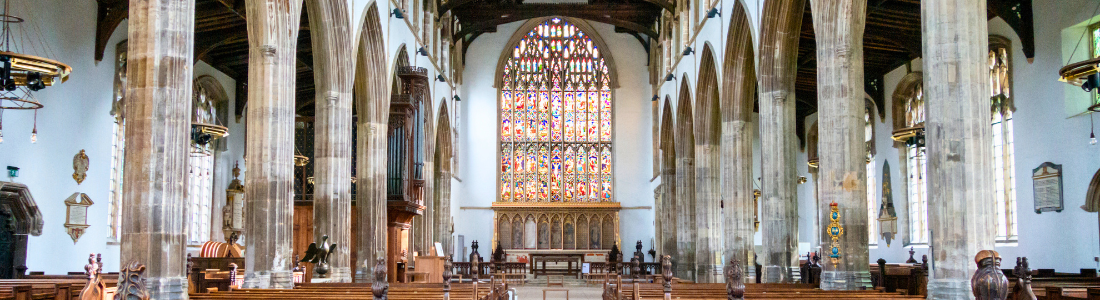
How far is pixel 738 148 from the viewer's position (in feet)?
67.7

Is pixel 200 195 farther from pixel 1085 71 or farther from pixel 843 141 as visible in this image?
pixel 1085 71

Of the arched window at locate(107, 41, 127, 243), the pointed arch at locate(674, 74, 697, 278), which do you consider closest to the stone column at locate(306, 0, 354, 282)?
the arched window at locate(107, 41, 127, 243)

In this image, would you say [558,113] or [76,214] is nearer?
[76,214]

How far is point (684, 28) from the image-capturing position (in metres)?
26.0

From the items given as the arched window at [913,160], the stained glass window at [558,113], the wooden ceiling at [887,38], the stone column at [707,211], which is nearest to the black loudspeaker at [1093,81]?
the wooden ceiling at [887,38]

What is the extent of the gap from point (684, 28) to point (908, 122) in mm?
6450

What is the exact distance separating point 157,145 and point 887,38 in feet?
54.6

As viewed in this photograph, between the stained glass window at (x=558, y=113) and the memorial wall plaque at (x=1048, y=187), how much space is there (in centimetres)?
1855

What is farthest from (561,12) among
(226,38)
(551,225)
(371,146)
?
(226,38)

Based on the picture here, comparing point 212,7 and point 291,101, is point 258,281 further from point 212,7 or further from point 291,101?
point 212,7

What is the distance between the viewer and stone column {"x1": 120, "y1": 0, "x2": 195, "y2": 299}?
952 cm

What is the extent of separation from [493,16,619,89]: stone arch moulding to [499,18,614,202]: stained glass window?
Answer: 214 mm

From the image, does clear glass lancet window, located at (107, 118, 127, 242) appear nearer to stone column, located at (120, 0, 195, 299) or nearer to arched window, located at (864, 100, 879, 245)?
stone column, located at (120, 0, 195, 299)

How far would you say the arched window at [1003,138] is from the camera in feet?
63.4
